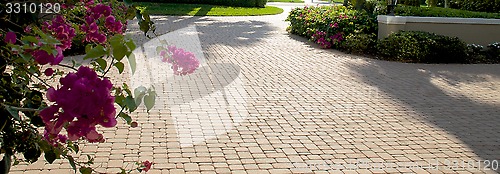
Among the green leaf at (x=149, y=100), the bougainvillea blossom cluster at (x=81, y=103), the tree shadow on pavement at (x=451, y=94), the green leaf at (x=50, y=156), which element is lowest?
the tree shadow on pavement at (x=451, y=94)

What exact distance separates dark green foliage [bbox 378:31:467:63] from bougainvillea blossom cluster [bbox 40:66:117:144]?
9146mm

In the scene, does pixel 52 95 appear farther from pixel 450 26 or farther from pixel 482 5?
pixel 482 5

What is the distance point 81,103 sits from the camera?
5.01 feet

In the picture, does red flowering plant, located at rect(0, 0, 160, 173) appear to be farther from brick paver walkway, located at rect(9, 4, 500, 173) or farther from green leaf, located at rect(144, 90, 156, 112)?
brick paver walkway, located at rect(9, 4, 500, 173)

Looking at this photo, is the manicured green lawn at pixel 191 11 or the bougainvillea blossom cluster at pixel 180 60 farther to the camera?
the manicured green lawn at pixel 191 11

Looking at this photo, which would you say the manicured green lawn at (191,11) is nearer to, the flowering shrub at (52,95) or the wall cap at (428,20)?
the wall cap at (428,20)

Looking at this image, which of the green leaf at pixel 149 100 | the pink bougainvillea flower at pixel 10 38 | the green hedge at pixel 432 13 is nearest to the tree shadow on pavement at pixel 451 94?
the green hedge at pixel 432 13

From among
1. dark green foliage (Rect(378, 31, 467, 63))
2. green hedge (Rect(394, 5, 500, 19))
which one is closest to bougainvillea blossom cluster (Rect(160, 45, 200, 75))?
dark green foliage (Rect(378, 31, 467, 63))

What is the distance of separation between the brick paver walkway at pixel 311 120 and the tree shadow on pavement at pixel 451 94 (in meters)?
0.02

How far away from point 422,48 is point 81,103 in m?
9.43

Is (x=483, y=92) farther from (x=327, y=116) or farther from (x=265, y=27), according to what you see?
(x=265, y=27)

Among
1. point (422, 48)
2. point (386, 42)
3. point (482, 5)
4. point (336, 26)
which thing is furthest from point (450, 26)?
point (482, 5)

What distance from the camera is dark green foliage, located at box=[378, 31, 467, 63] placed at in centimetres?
1000

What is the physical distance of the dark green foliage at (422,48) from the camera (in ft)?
32.8
